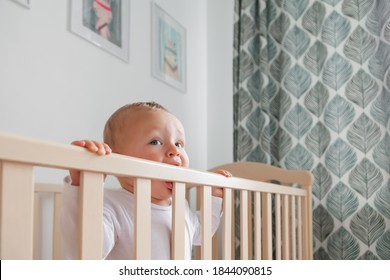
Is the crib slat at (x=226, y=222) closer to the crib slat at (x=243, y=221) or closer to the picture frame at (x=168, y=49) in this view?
the crib slat at (x=243, y=221)

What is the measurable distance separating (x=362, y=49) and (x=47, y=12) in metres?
1.35

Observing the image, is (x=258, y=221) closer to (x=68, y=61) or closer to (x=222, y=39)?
(x=68, y=61)

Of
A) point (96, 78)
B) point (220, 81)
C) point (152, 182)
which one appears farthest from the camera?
point (220, 81)

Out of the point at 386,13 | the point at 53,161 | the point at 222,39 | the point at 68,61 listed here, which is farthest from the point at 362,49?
the point at 53,161

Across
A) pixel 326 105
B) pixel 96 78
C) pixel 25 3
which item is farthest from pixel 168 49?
pixel 25 3

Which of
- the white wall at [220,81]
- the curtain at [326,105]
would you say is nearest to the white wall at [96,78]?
the white wall at [220,81]

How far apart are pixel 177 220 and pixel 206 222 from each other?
141 millimetres

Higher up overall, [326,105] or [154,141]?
[326,105]

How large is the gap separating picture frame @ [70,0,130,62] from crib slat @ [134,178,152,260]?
2.96 feet

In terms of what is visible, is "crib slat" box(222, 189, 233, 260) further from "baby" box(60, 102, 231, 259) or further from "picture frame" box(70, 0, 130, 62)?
"picture frame" box(70, 0, 130, 62)

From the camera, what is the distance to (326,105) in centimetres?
208

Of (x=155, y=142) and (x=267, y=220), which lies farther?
(x=267, y=220)

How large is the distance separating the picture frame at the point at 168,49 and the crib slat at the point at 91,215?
1366 millimetres

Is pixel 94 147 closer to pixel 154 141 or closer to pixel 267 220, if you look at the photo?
pixel 154 141
